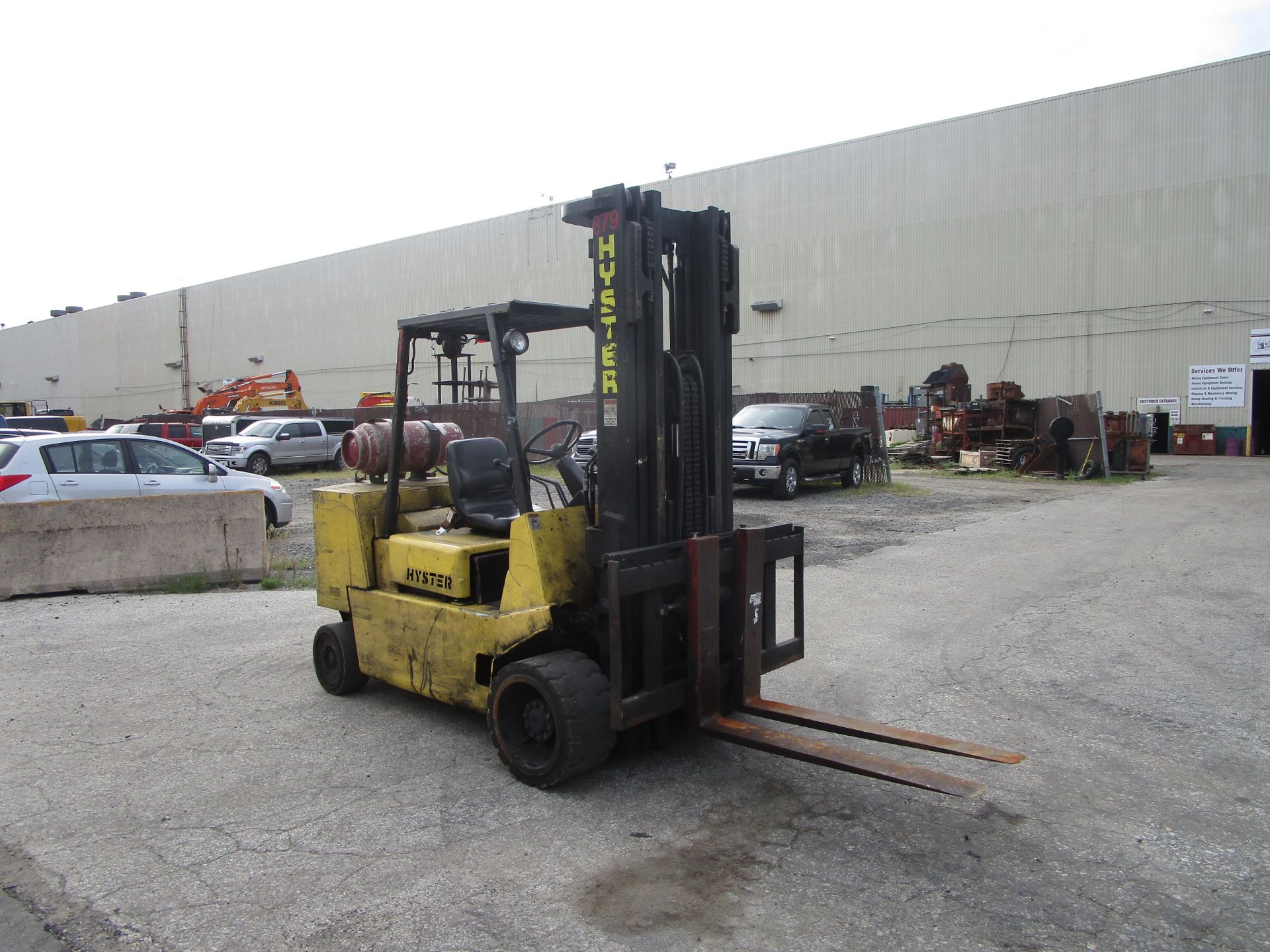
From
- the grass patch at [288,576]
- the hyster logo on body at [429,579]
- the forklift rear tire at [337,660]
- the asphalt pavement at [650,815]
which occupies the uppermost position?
the hyster logo on body at [429,579]

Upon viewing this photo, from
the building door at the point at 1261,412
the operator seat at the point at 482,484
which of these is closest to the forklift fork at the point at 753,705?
the operator seat at the point at 482,484

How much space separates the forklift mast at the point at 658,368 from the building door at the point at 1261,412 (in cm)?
3248

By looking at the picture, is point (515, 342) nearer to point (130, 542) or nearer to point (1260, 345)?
point (130, 542)

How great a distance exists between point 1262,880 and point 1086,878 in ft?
2.22

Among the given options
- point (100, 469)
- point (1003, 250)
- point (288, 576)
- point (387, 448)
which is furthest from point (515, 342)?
point (1003, 250)

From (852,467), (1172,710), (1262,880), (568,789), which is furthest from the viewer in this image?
(852,467)

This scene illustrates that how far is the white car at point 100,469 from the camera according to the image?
389 inches

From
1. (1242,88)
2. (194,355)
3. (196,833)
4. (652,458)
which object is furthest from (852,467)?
(194,355)

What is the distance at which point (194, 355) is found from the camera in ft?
208

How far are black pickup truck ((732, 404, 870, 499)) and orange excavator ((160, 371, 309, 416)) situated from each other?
24267mm

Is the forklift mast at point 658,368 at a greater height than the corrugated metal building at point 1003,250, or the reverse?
the corrugated metal building at point 1003,250

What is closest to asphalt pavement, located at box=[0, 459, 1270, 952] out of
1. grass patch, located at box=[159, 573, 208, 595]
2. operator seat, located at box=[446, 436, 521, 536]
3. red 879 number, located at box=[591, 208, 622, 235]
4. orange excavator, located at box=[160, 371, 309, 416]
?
operator seat, located at box=[446, 436, 521, 536]

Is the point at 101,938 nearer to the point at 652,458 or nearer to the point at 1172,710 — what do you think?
the point at 652,458

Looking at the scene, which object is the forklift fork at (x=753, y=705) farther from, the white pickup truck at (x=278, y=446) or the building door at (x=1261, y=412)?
the building door at (x=1261, y=412)
